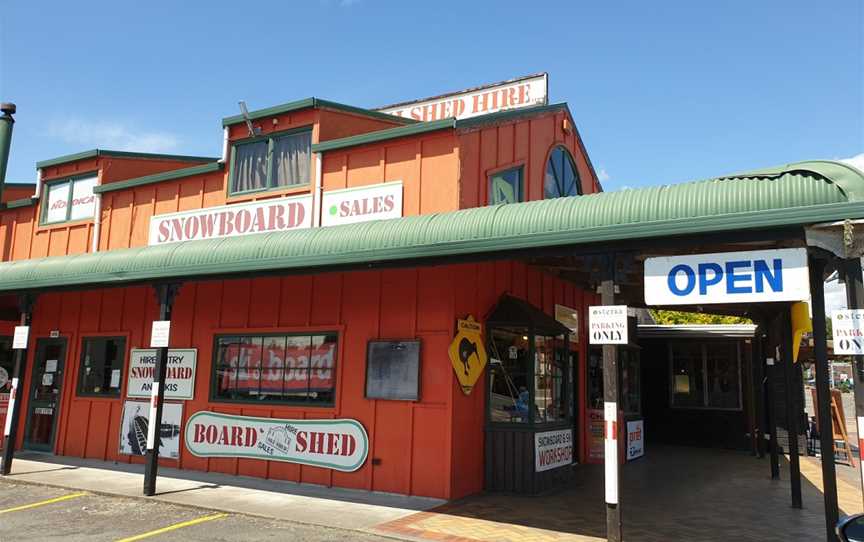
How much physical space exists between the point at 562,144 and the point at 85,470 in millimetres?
11553

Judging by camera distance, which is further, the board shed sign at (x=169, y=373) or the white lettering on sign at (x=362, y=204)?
the board shed sign at (x=169, y=373)

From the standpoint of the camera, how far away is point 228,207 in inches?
503

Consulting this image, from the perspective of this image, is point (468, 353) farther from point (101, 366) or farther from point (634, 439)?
point (101, 366)

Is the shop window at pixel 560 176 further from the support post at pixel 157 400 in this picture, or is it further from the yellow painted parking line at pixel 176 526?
the yellow painted parking line at pixel 176 526

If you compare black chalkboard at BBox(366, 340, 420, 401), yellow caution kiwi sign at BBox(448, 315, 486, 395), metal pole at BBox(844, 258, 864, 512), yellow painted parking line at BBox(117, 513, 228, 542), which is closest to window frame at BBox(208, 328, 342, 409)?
black chalkboard at BBox(366, 340, 420, 401)

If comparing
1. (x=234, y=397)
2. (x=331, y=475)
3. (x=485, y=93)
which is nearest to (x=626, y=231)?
(x=331, y=475)

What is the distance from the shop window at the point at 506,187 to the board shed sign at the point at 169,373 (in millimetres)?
6234

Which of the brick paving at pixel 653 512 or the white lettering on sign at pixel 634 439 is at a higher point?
the white lettering on sign at pixel 634 439

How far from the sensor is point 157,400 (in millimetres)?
10125

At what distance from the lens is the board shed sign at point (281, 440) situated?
10.3 m

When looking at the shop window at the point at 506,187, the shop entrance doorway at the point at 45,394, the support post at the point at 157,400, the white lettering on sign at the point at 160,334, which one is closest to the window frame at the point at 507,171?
the shop window at the point at 506,187

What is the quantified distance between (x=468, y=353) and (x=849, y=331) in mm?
5227

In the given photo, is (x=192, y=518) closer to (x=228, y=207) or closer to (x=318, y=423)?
(x=318, y=423)

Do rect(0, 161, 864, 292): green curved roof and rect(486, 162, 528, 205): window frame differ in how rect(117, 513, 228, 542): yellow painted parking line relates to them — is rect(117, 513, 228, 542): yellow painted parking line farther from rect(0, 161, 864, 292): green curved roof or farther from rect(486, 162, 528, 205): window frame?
rect(486, 162, 528, 205): window frame
